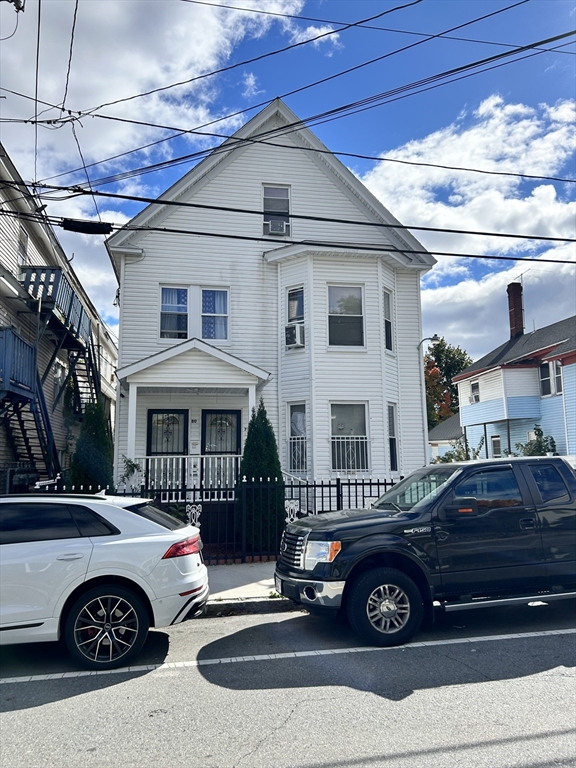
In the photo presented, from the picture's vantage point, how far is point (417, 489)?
7.02 metres

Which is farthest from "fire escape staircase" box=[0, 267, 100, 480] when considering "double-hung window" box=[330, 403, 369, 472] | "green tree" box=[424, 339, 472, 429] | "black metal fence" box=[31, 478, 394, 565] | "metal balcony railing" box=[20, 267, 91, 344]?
"green tree" box=[424, 339, 472, 429]

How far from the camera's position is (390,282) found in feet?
53.2

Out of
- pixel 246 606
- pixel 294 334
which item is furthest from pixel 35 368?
pixel 246 606

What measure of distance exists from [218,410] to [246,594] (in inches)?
303

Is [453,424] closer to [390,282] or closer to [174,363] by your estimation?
[390,282]

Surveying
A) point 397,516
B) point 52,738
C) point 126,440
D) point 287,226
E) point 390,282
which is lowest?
point 52,738

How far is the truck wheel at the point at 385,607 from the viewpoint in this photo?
5898 mm

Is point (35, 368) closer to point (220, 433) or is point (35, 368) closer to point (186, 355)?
point (186, 355)

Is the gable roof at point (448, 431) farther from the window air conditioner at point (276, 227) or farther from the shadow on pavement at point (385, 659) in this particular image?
the shadow on pavement at point (385, 659)

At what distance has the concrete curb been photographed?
7531 mm

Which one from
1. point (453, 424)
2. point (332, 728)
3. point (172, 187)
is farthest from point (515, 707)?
point (453, 424)

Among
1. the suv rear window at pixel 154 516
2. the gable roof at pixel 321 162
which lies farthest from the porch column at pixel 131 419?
the suv rear window at pixel 154 516

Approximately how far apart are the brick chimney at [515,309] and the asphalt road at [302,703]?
90.7ft

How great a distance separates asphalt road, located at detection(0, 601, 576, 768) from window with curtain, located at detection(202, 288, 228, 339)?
983 centimetres
